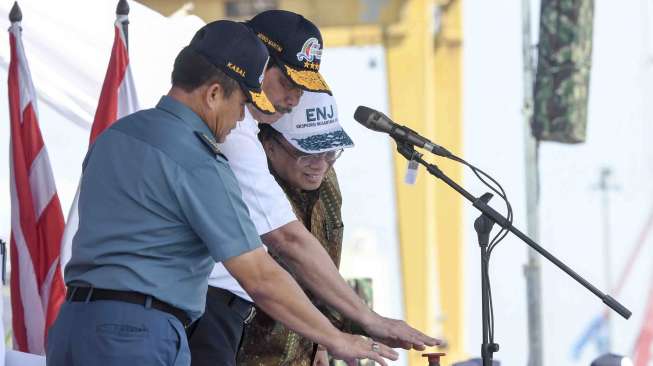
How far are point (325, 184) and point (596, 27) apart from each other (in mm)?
5211

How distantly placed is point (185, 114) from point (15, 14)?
1825mm

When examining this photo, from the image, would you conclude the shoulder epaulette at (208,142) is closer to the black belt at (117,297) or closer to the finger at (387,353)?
the black belt at (117,297)

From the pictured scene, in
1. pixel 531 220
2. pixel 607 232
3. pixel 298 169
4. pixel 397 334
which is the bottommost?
pixel 607 232

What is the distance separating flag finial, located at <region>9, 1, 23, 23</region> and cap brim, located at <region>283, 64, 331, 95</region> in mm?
1381

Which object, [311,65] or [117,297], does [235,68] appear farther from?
[311,65]

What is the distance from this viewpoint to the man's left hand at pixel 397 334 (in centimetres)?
276

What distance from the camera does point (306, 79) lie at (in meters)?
3.09

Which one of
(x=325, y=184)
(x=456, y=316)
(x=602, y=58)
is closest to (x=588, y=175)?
(x=602, y=58)

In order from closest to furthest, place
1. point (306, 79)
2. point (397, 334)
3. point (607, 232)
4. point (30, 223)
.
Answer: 1. point (397, 334)
2. point (306, 79)
3. point (30, 223)
4. point (607, 232)

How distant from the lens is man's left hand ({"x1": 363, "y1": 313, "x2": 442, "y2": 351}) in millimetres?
2762

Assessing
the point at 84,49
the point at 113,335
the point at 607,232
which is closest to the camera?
the point at 113,335

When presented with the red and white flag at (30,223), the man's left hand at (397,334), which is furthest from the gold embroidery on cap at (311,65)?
the red and white flag at (30,223)

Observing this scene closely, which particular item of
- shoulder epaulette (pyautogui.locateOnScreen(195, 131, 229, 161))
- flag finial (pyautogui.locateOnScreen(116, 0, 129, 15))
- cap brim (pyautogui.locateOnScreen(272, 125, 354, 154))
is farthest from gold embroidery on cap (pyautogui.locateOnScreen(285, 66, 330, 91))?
flag finial (pyautogui.locateOnScreen(116, 0, 129, 15))

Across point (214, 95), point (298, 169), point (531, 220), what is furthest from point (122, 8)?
point (531, 220)
